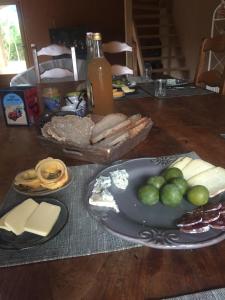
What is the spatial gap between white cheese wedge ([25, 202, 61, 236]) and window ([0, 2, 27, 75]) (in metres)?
4.85

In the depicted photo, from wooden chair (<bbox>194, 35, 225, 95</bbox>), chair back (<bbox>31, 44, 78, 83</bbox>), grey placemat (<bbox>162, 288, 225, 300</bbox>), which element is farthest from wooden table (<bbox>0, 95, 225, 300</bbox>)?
chair back (<bbox>31, 44, 78, 83</bbox>)

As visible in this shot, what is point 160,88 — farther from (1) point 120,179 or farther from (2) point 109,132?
(1) point 120,179

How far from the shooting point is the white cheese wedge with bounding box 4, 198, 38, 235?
1.67 feet

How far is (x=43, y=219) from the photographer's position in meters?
0.53

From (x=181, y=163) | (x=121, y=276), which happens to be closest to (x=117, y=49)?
(x=181, y=163)

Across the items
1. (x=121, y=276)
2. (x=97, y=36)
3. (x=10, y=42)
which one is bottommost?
(x=121, y=276)

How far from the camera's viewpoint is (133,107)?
1261 mm

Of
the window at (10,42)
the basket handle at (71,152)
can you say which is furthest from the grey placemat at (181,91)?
the window at (10,42)

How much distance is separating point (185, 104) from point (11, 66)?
15.5 ft

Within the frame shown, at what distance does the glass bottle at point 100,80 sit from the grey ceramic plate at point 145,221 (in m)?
0.49

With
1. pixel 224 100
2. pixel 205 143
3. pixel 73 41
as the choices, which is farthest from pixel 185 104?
pixel 73 41

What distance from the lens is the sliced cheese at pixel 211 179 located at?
0.58 m

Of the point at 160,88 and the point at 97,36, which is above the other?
the point at 97,36

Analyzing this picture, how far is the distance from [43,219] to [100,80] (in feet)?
2.33
